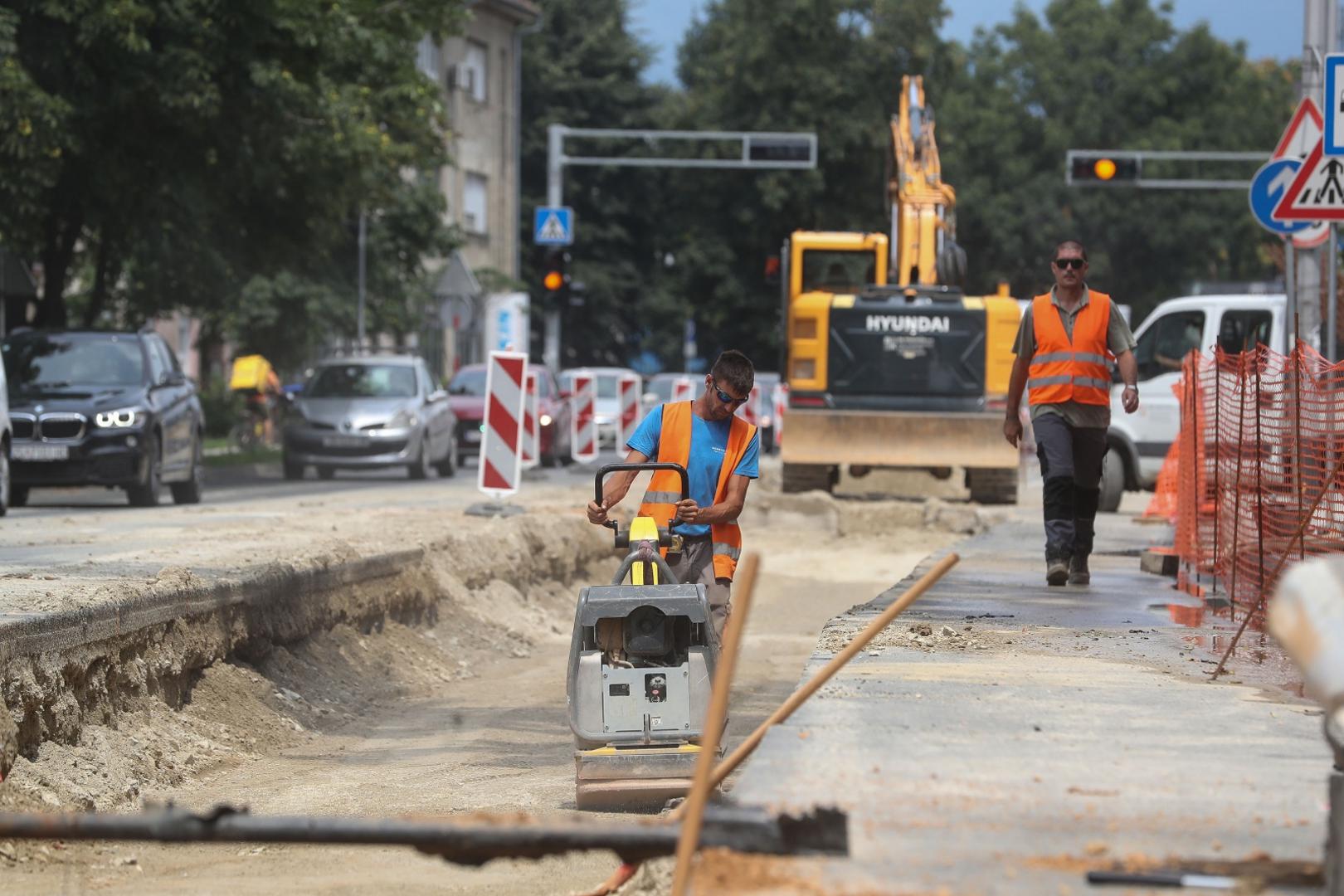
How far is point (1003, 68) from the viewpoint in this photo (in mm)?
71250

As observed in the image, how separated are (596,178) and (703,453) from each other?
55390 millimetres

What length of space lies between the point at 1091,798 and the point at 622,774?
266cm

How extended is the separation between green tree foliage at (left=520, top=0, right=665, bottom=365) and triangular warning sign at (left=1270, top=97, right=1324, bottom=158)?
47438 mm

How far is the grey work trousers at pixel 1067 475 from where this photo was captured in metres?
11.1

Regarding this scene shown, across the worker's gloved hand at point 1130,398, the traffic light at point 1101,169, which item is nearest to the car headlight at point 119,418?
the worker's gloved hand at point 1130,398

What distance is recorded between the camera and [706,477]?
323 inches

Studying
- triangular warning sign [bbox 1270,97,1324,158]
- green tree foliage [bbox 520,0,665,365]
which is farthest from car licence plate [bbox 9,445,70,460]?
green tree foliage [bbox 520,0,665,365]

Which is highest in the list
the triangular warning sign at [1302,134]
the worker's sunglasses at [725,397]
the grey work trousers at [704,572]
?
the triangular warning sign at [1302,134]

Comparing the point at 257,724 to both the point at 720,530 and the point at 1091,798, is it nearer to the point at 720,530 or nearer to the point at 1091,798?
the point at 720,530

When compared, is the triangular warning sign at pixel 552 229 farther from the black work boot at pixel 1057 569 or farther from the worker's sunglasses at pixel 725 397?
the worker's sunglasses at pixel 725 397

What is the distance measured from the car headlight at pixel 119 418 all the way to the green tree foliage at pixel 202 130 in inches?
153

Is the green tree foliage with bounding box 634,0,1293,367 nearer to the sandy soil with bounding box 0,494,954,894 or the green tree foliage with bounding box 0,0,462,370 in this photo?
the green tree foliage with bounding box 0,0,462,370

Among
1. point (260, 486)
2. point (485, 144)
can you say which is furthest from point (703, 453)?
point (485, 144)

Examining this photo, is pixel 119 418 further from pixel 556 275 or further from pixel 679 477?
pixel 679 477
